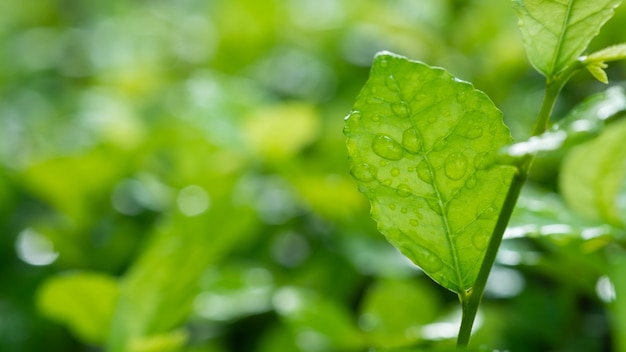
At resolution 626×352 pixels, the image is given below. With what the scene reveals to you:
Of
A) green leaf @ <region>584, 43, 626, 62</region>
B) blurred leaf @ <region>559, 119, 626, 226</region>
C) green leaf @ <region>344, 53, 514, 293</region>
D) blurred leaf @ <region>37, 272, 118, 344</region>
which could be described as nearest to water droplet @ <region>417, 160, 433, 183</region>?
green leaf @ <region>344, 53, 514, 293</region>

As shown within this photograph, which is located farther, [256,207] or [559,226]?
[256,207]

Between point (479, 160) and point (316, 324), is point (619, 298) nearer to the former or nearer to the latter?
point (479, 160)

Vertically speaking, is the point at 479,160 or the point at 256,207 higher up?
the point at 256,207

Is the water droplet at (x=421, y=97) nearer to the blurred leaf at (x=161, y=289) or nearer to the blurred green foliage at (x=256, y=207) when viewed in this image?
the blurred green foliage at (x=256, y=207)

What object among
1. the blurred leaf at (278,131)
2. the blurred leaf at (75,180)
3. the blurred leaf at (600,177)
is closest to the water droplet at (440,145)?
the blurred leaf at (600,177)

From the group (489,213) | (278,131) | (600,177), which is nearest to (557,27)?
(489,213)

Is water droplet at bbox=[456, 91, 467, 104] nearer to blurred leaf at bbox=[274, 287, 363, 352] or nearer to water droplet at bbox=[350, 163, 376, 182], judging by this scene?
water droplet at bbox=[350, 163, 376, 182]
